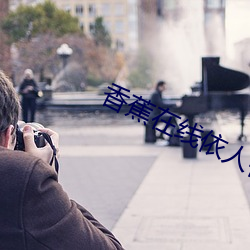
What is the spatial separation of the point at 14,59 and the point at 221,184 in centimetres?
4180

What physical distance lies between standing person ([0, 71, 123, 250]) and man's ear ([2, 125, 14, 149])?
2 centimetres

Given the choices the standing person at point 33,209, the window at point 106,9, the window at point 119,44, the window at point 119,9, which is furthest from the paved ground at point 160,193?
the window at point 119,9

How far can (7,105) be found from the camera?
77.2 inches

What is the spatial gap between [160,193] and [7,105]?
22.5 ft

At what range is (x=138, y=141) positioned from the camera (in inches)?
630

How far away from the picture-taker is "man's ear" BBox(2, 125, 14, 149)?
199cm

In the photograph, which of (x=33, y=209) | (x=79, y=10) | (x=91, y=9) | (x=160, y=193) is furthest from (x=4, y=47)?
(x=91, y=9)

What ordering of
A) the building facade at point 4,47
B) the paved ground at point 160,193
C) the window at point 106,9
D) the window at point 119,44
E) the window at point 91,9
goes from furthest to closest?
the window at point 106,9, the window at point 91,9, the window at point 119,44, the building facade at point 4,47, the paved ground at point 160,193

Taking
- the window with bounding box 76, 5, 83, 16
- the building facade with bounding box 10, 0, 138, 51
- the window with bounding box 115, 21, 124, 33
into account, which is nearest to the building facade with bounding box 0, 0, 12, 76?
the building facade with bounding box 10, 0, 138, 51

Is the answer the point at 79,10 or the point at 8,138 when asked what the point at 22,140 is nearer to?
the point at 8,138

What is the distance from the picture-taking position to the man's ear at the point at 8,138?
1.99 m

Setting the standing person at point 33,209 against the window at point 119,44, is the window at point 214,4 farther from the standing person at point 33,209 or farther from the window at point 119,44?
the standing person at point 33,209

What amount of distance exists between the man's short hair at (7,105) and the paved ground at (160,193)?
13.4ft

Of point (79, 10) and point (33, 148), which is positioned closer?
point (33, 148)
